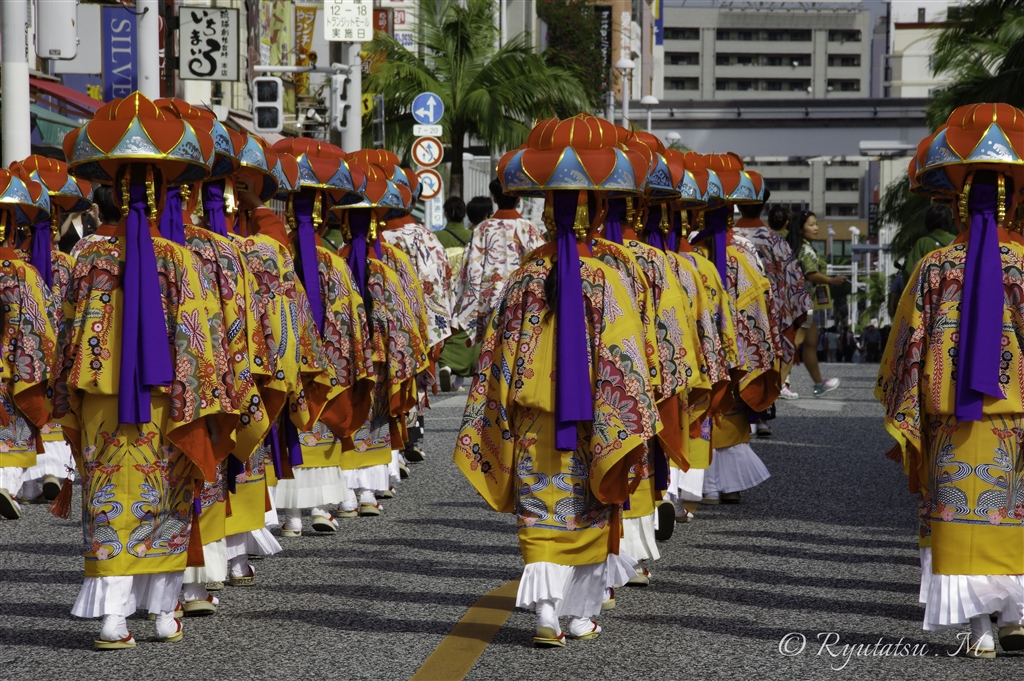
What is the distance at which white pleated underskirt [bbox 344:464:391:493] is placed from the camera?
9.09 m

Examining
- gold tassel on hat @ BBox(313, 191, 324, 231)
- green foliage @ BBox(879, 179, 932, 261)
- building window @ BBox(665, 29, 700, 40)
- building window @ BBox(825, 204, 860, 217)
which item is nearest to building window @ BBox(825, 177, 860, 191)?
building window @ BBox(825, 204, 860, 217)

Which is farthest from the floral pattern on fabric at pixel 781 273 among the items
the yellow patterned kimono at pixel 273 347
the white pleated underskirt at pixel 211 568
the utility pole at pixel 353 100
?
the utility pole at pixel 353 100

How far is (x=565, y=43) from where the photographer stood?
55.1 meters

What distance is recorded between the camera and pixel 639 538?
22.6 ft

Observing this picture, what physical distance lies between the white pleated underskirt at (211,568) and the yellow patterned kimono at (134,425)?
55 centimetres

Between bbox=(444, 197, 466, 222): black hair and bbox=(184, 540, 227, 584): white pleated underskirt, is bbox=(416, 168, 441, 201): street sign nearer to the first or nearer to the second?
bbox=(444, 197, 466, 222): black hair

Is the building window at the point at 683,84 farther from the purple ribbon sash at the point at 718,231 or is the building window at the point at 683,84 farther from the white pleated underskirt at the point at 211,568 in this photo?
the white pleated underskirt at the point at 211,568

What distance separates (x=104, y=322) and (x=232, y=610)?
1.51 meters

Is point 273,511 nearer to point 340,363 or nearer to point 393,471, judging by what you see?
point 340,363

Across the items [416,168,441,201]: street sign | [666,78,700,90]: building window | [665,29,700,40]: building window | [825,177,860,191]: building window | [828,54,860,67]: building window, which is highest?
[665,29,700,40]: building window

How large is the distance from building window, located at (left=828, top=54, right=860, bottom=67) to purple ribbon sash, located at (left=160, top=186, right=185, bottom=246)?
140 metres

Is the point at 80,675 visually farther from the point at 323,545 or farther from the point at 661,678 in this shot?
the point at 323,545

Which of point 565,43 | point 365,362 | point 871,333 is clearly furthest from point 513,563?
point 565,43

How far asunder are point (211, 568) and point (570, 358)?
1854 millimetres
